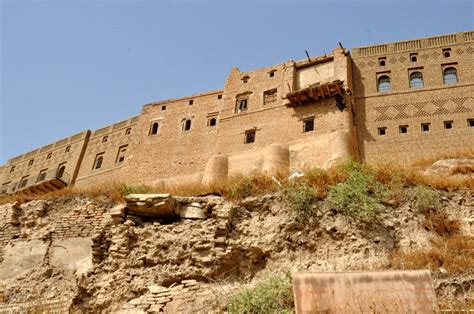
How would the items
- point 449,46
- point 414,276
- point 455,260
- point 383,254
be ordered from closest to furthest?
point 414,276
point 455,260
point 383,254
point 449,46

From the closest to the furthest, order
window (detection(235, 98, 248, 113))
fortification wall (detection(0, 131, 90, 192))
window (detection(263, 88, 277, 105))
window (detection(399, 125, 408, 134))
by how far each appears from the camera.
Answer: window (detection(399, 125, 408, 134)) → window (detection(263, 88, 277, 105)) → window (detection(235, 98, 248, 113)) → fortification wall (detection(0, 131, 90, 192))

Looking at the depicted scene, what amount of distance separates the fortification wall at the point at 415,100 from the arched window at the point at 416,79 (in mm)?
165

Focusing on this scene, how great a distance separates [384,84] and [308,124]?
168 inches

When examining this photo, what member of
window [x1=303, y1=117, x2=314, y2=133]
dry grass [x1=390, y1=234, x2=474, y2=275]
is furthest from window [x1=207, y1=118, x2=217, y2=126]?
dry grass [x1=390, y1=234, x2=474, y2=275]

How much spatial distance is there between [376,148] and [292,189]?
10534 millimetres

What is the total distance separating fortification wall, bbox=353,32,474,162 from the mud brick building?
0.14ft

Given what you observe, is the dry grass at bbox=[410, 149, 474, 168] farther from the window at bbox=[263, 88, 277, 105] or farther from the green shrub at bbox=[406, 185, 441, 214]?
the green shrub at bbox=[406, 185, 441, 214]

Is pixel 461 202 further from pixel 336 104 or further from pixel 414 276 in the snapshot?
pixel 336 104

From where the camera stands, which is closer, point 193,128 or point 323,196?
point 323,196

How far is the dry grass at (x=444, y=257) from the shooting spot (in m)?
Result: 7.54

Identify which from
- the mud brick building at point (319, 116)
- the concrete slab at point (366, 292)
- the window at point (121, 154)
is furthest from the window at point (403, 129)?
the window at point (121, 154)

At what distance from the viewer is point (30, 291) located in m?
9.35

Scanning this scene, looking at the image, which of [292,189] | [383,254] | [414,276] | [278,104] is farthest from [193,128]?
[414,276]

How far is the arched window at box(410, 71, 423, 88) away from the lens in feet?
69.1
